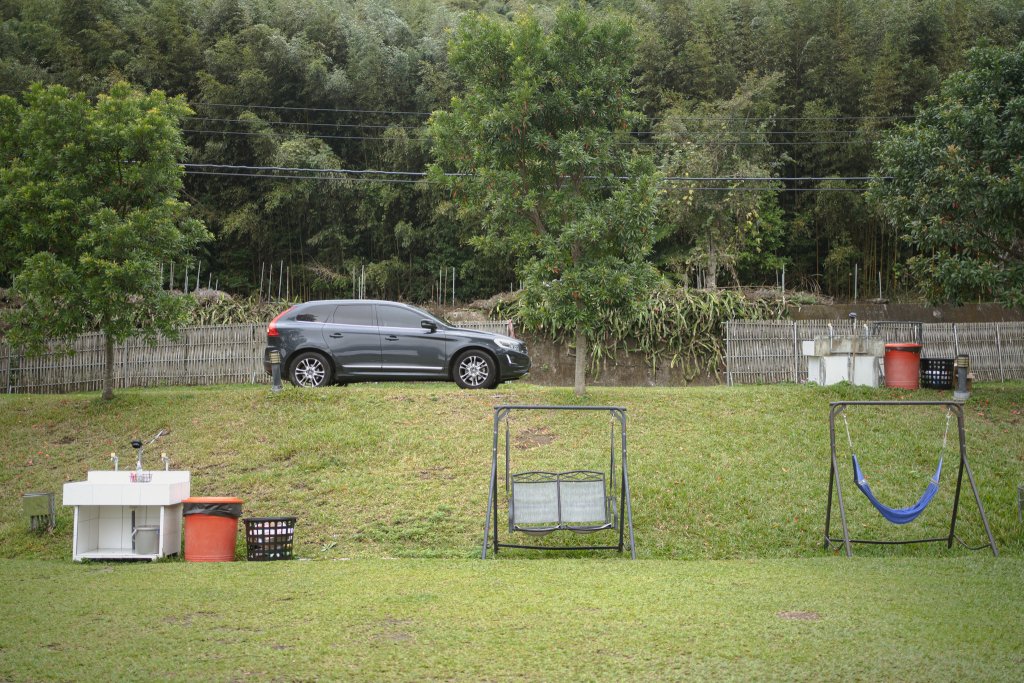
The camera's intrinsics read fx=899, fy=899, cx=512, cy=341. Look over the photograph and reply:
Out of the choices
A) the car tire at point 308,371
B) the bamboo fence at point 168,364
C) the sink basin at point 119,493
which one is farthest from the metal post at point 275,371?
the sink basin at point 119,493

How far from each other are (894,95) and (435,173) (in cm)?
1607

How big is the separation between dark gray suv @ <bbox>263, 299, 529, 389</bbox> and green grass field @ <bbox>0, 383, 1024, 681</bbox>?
0.44 m

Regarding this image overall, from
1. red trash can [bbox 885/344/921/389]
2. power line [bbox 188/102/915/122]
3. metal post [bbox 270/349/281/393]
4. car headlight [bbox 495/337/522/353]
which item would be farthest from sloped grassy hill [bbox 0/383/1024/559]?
power line [bbox 188/102/915/122]

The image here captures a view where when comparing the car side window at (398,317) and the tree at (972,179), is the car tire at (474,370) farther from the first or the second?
the tree at (972,179)

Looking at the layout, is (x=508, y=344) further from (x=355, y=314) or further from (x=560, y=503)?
(x=560, y=503)

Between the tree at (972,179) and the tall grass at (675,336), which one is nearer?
the tree at (972,179)

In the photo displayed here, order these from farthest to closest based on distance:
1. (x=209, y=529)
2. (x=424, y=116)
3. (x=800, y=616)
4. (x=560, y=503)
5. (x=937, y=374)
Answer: (x=424, y=116) → (x=937, y=374) → (x=209, y=529) → (x=560, y=503) → (x=800, y=616)

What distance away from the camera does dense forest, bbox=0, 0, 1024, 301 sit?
24344mm

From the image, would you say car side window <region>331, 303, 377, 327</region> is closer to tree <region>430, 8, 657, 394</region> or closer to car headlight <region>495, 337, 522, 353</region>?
car headlight <region>495, 337, 522, 353</region>

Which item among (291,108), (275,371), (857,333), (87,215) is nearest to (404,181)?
(291,108)

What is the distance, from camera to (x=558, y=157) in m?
14.6

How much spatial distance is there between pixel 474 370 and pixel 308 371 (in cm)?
273

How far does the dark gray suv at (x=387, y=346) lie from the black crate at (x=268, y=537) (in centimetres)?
546

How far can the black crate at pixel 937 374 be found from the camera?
50.9 ft
